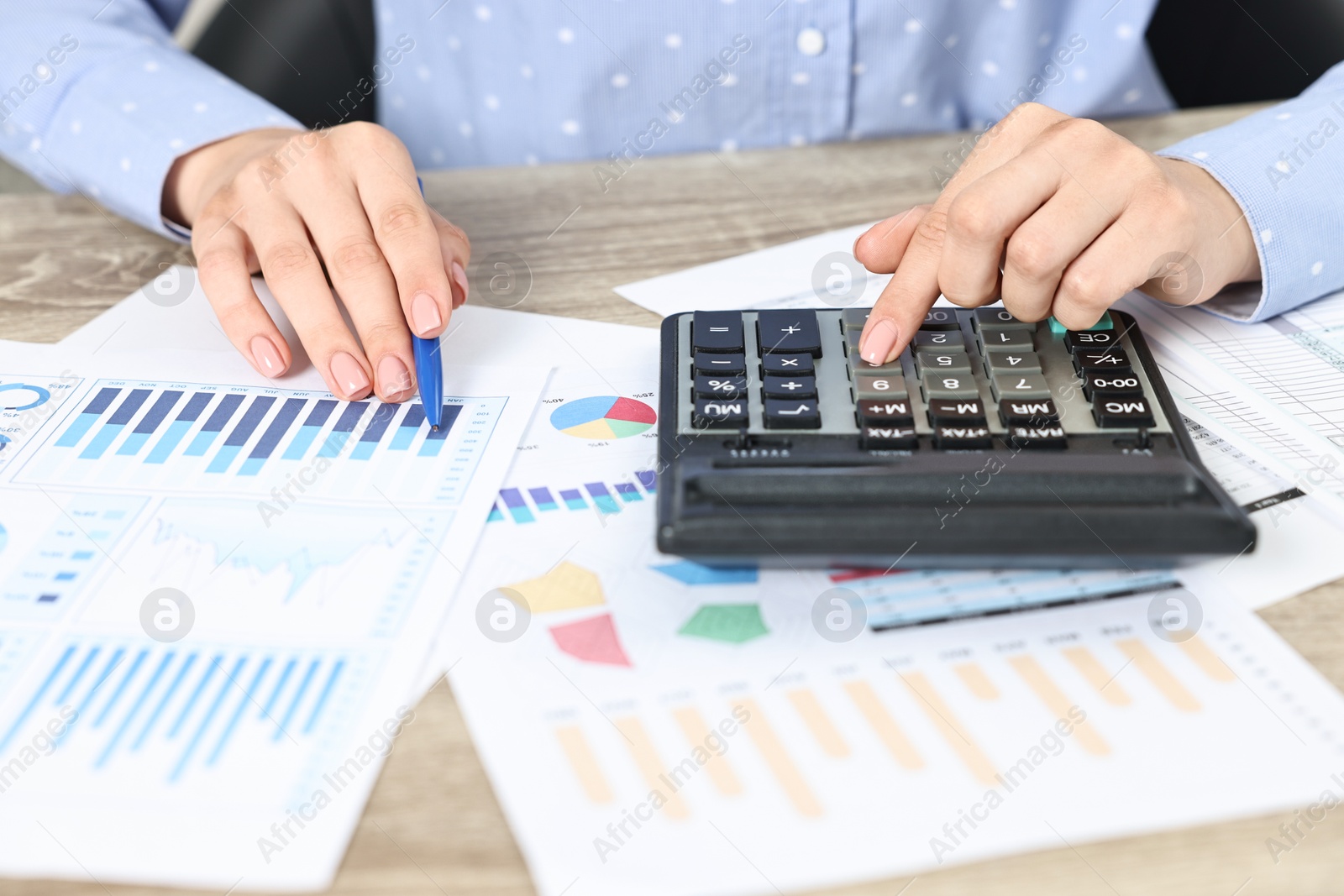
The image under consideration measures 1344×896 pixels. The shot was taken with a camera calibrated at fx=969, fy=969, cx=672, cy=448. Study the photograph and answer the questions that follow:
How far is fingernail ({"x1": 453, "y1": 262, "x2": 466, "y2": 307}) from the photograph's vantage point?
55 centimetres

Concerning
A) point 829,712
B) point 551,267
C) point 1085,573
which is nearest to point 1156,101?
point 551,267

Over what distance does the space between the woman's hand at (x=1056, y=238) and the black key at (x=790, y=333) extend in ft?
0.08

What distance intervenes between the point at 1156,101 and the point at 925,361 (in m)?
0.67

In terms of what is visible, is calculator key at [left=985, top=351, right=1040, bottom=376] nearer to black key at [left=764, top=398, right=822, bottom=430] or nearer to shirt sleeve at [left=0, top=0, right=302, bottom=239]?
black key at [left=764, top=398, right=822, bottom=430]

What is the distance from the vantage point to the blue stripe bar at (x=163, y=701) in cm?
29

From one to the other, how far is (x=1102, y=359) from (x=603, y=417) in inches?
9.1

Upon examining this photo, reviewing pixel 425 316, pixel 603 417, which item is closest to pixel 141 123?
pixel 425 316

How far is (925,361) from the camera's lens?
17.5 inches

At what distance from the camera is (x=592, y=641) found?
0.33 metres

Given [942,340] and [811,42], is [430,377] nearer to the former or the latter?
[942,340]

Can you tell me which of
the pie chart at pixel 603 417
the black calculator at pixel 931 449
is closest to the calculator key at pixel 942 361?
the black calculator at pixel 931 449

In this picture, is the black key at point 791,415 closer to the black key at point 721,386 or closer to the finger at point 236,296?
the black key at point 721,386

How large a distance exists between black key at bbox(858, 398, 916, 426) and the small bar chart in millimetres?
171

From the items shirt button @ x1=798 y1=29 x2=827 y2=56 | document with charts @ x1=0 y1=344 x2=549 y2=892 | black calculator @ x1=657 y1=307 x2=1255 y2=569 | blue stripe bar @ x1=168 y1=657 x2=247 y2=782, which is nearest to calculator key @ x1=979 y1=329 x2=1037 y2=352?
black calculator @ x1=657 y1=307 x2=1255 y2=569
